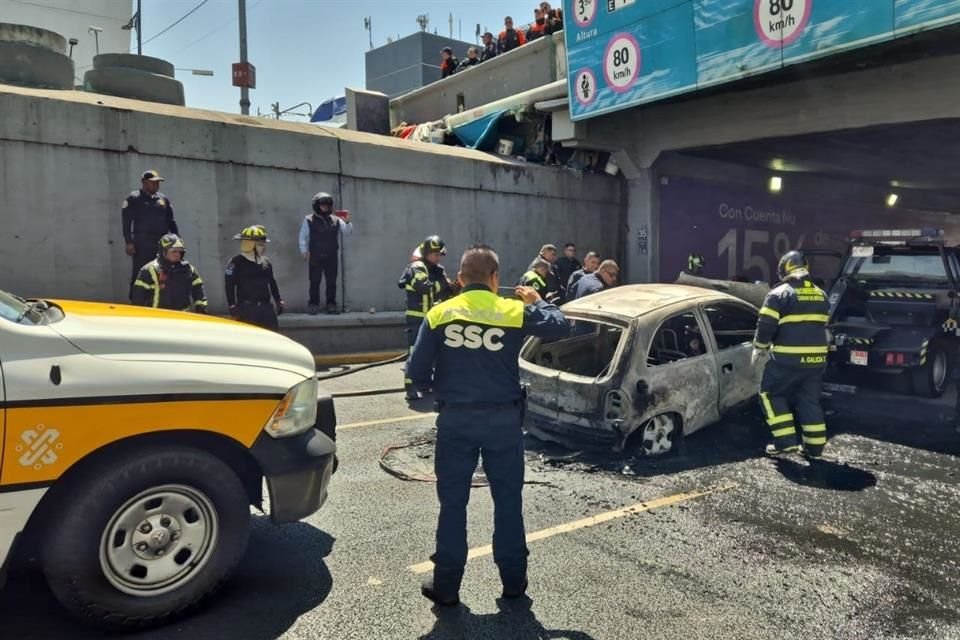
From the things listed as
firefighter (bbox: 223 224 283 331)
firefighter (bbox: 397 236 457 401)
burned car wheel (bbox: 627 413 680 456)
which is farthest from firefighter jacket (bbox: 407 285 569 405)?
firefighter (bbox: 223 224 283 331)

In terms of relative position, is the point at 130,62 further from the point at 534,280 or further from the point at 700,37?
the point at 700,37

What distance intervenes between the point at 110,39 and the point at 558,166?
115 feet

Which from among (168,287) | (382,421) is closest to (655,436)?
(382,421)

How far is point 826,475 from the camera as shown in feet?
17.6

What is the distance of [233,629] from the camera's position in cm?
298

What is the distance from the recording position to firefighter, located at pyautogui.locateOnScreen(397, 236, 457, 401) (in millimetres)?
7609

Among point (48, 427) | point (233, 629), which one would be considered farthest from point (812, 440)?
point (48, 427)

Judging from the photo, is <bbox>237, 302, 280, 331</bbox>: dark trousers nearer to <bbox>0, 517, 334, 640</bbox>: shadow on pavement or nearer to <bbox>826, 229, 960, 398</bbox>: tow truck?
<bbox>0, 517, 334, 640</bbox>: shadow on pavement

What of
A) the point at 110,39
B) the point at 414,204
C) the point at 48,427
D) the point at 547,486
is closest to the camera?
the point at 48,427

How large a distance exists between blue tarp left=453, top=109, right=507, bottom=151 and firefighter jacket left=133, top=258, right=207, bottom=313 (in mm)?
9557

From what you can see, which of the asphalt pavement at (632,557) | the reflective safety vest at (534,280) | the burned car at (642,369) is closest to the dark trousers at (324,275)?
the reflective safety vest at (534,280)

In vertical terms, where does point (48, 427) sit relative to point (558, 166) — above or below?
below

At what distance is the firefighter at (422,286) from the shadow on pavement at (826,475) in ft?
12.7

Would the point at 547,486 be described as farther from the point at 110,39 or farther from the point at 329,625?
the point at 110,39
